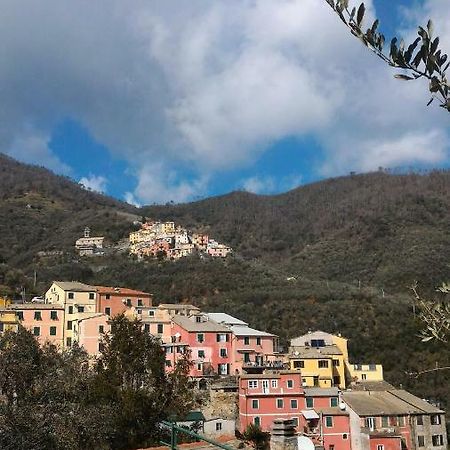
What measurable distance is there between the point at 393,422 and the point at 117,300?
87.8 feet

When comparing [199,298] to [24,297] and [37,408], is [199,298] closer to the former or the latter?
[24,297]

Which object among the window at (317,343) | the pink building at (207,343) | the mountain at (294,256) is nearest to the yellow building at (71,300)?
the pink building at (207,343)

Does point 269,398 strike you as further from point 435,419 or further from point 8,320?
point 8,320

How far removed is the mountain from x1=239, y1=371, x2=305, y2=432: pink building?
9.19 m

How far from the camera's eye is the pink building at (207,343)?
A: 155 feet

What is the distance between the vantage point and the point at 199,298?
76438mm

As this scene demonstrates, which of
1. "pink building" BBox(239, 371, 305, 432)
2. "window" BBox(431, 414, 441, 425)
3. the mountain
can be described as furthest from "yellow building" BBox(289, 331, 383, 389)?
"window" BBox(431, 414, 441, 425)

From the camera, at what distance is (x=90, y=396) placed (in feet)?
84.7

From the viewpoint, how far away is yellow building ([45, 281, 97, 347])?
165ft

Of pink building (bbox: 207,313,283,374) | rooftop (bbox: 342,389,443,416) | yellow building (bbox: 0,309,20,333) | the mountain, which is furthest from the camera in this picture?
the mountain

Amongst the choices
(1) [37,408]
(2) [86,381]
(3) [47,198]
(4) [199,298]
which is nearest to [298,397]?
(2) [86,381]

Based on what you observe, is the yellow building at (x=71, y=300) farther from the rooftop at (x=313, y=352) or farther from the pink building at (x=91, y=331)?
the rooftop at (x=313, y=352)

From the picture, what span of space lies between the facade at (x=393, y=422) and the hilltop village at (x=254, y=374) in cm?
7

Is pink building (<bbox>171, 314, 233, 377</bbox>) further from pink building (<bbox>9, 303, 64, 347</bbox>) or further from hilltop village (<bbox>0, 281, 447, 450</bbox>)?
pink building (<bbox>9, 303, 64, 347</bbox>)
